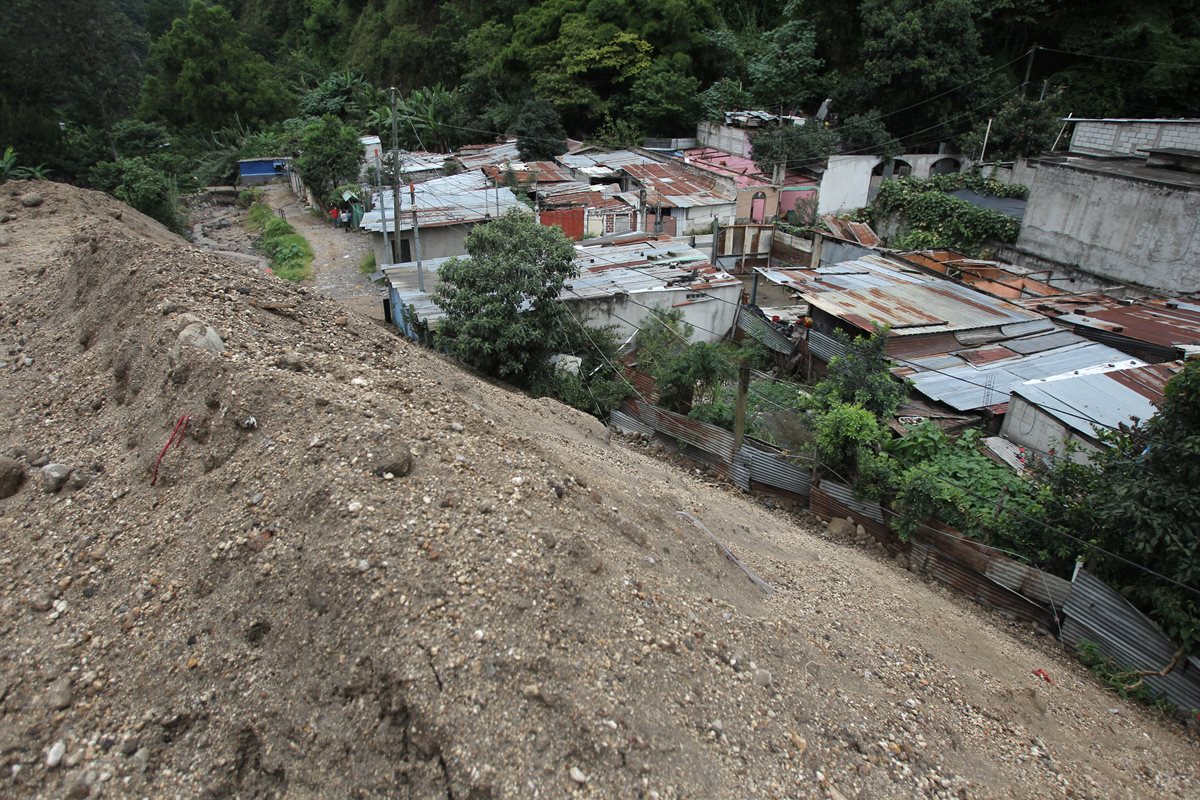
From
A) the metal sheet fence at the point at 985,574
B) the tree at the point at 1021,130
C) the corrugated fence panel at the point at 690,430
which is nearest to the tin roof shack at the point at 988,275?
the metal sheet fence at the point at 985,574

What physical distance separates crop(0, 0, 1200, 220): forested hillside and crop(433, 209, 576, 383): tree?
650 inches

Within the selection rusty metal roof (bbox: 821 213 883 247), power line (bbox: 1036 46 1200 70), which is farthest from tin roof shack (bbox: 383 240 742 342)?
power line (bbox: 1036 46 1200 70)

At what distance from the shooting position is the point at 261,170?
36688 mm

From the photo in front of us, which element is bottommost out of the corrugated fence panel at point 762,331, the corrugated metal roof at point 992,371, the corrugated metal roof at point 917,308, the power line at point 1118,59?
the corrugated fence panel at point 762,331

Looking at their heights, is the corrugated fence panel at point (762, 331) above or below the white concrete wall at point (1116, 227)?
below

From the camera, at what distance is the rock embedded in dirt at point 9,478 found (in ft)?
23.8

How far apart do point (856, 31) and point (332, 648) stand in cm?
3411

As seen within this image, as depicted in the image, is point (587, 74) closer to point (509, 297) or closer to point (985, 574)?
point (509, 297)

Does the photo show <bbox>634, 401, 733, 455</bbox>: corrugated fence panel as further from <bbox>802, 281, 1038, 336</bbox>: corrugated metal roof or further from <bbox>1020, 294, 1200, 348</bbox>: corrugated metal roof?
<bbox>1020, 294, 1200, 348</bbox>: corrugated metal roof

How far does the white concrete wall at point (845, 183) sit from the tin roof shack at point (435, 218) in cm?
1165

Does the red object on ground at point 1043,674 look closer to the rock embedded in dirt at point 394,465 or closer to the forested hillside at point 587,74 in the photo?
the rock embedded in dirt at point 394,465

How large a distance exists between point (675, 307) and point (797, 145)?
1499 cm

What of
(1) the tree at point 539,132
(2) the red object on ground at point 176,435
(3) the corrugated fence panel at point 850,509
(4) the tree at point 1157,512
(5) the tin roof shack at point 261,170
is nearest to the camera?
(2) the red object on ground at point 176,435

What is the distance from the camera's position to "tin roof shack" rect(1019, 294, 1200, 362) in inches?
505
